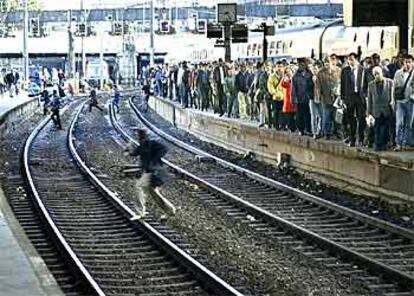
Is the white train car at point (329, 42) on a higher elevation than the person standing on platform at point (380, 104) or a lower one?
higher

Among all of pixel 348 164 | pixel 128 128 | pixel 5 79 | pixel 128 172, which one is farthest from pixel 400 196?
pixel 5 79

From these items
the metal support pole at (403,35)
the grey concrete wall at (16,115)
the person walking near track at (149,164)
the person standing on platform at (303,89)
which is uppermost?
the metal support pole at (403,35)

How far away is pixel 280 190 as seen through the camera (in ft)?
65.1

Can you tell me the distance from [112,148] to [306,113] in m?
10.3

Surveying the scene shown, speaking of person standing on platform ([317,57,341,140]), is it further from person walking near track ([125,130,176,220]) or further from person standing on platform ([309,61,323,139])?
person walking near track ([125,130,176,220])

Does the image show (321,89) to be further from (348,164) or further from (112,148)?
(112,148)

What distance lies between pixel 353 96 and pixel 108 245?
7.02m

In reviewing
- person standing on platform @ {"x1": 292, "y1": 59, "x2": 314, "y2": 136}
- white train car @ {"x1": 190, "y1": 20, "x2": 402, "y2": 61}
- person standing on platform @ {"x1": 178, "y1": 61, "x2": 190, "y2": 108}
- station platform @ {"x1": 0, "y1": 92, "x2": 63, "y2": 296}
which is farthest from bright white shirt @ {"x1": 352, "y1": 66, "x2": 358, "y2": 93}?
person standing on platform @ {"x1": 178, "y1": 61, "x2": 190, "y2": 108}

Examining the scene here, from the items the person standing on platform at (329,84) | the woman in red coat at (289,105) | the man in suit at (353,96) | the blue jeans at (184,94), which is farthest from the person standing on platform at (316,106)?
the blue jeans at (184,94)

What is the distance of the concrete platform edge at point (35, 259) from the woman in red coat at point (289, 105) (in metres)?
8.43

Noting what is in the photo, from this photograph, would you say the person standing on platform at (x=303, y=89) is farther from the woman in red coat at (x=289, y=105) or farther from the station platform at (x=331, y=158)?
the station platform at (x=331, y=158)

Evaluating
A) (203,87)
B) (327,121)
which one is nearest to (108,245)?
(327,121)

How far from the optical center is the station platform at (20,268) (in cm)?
972

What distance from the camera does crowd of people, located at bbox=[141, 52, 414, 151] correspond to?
59.4ft
